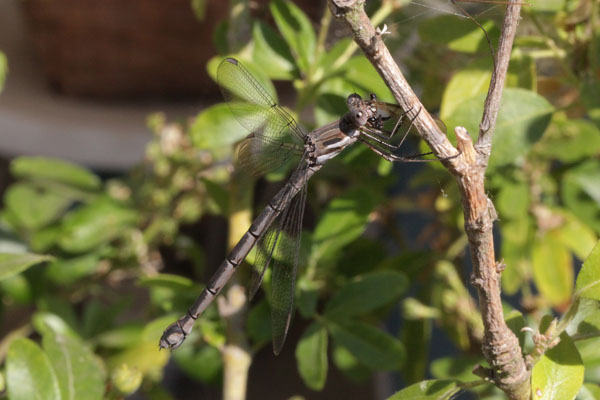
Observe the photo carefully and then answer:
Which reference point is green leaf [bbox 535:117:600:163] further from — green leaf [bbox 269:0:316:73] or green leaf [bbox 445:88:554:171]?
green leaf [bbox 269:0:316:73]

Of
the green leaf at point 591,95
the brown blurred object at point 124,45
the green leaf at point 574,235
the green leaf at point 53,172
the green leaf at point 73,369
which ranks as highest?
the brown blurred object at point 124,45

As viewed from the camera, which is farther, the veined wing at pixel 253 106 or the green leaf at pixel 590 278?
the veined wing at pixel 253 106

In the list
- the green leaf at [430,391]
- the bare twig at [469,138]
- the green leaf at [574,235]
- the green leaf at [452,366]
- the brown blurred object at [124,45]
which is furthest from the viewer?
the brown blurred object at [124,45]

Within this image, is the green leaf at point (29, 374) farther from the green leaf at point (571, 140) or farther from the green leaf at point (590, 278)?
the green leaf at point (571, 140)

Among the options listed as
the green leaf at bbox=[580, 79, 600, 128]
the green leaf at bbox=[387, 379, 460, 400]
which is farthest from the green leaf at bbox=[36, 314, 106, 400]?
the green leaf at bbox=[580, 79, 600, 128]

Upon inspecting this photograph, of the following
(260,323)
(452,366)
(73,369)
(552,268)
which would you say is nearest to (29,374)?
(73,369)

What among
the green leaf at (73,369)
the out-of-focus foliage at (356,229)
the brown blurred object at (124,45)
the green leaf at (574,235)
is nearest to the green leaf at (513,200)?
the out-of-focus foliage at (356,229)

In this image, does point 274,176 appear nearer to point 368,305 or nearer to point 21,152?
point 368,305

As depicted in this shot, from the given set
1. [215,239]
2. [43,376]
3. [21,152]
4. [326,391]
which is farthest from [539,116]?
[21,152]
